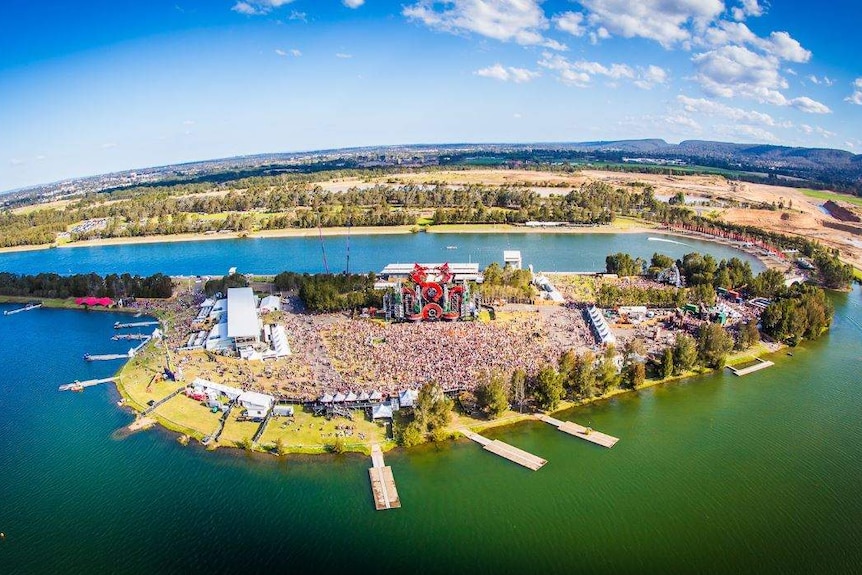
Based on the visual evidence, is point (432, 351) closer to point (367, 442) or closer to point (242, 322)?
point (367, 442)

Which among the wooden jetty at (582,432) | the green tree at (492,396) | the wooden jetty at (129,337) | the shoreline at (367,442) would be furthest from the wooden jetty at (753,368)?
the wooden jetty at (129,337)

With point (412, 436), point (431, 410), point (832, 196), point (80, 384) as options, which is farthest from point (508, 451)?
point (832, 196)

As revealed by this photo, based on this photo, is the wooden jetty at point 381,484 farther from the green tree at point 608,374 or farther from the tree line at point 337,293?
the tree line at point 337,293

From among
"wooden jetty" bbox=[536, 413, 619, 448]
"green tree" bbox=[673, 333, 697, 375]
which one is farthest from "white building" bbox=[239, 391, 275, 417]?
"green tree" bbox=[673, 333, 697, 375]

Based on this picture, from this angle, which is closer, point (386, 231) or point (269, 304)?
point (269, 304)

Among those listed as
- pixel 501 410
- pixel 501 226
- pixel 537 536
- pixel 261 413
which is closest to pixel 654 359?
pixel 501 410

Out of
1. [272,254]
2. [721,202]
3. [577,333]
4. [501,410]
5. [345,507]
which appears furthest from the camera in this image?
[721,202]

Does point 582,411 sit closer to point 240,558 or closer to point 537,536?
point 537,536
